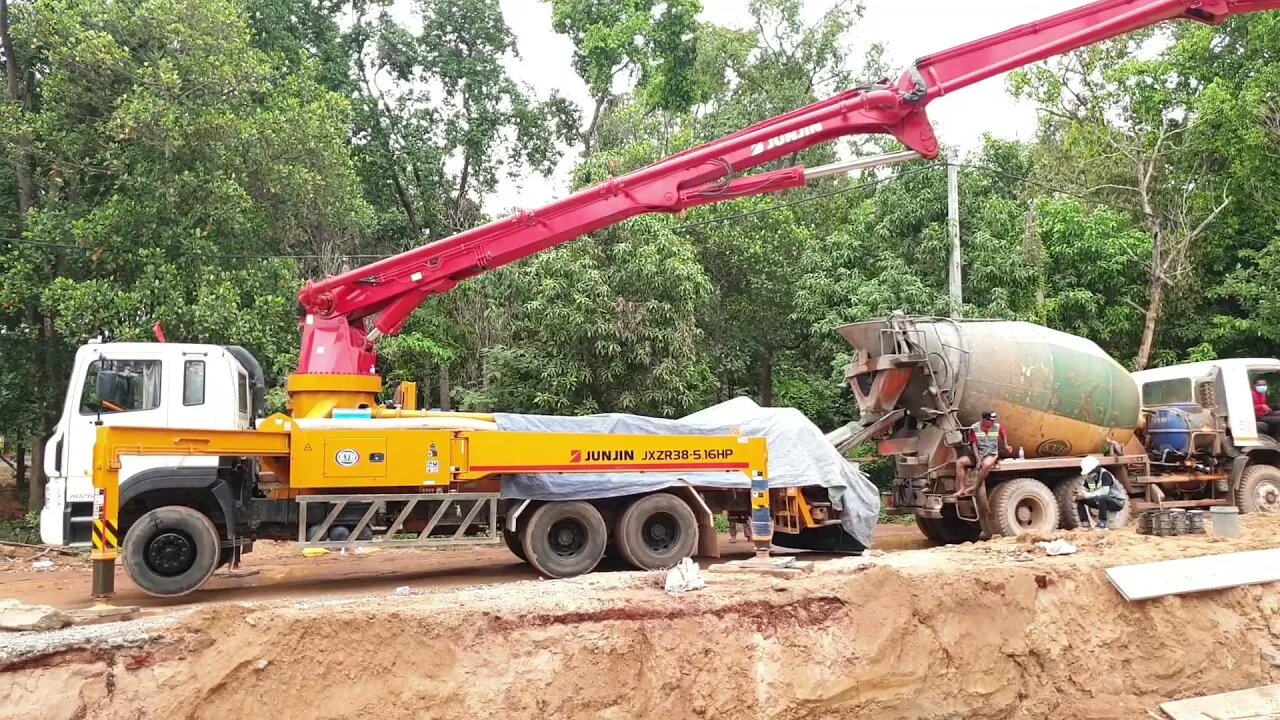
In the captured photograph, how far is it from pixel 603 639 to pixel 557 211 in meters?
5.48

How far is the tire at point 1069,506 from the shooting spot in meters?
12.6

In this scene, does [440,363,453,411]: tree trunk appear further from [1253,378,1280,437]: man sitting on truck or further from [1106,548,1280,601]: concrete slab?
[1253,378,1280,437]: man sitting on truck

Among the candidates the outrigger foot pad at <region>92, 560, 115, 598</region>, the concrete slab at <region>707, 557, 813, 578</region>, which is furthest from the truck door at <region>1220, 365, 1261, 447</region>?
the outrigger foot pad at <region>92, 560, 115, 598</region>

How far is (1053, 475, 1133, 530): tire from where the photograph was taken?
1258 cm

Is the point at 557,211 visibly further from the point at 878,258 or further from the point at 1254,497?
the point at 1254,497

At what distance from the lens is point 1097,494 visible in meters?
11.7

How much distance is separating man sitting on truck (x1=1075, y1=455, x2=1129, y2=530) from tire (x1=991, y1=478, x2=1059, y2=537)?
42 centimetres

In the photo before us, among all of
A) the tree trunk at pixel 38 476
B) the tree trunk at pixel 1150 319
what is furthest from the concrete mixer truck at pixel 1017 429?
the tree trunk at pixel 38 476

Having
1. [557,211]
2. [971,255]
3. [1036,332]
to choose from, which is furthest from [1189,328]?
[557,211]

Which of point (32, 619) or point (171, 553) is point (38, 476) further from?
point (32, 619)

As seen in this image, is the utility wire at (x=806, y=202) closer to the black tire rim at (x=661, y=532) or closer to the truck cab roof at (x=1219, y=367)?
the truck cab roof at (x=1219, y=367)

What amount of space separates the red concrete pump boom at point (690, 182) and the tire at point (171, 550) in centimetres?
202

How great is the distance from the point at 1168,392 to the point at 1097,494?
498cm

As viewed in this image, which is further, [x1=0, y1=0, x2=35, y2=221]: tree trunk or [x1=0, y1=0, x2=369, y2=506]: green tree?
[x1=0, y1=0, x2=35, y2=221]: tree trunk
